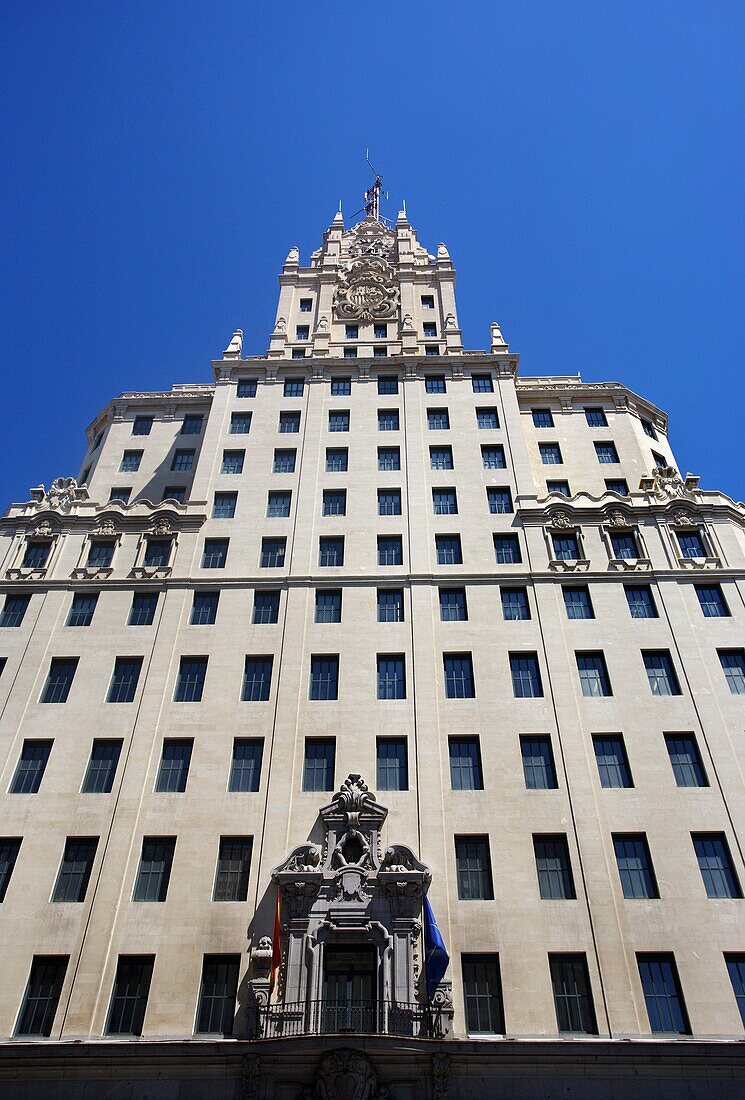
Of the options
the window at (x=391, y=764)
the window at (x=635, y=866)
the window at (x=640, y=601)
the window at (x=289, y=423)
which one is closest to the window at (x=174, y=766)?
the window at (x=391, y=764)

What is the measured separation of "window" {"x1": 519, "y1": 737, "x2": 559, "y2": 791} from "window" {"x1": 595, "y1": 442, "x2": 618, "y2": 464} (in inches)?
788

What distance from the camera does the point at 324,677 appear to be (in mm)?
35562

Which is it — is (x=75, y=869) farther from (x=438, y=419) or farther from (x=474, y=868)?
(x=438, y=419)

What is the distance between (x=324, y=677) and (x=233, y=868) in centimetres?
886

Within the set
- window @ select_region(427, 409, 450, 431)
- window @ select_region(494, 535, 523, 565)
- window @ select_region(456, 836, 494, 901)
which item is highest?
window @ select_region(427, 409, 450, 431)

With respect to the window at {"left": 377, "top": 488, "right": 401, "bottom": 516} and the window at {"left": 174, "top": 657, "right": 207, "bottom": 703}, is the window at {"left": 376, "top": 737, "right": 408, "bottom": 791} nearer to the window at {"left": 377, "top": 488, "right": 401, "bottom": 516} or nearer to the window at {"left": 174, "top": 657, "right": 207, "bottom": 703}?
the window at {"left": 174, "top": 657, "right": 207, "bottom": 703}

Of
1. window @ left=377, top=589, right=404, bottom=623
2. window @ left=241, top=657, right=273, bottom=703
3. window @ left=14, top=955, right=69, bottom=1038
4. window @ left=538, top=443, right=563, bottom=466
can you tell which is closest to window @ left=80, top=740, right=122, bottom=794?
window @ left=241, top=657, right=273, bottom=703

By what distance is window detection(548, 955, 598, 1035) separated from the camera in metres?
26.1

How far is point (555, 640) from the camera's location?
36125mm

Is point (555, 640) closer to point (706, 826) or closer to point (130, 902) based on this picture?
point (706, 826)

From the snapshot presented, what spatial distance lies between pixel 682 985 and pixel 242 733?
59.5 feet

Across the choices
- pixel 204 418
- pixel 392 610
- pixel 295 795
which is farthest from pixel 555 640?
pixel 204 418

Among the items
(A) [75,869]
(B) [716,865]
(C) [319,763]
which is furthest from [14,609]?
(B) [716,865]

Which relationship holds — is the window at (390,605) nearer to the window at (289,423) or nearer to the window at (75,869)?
the window at (289,423)
